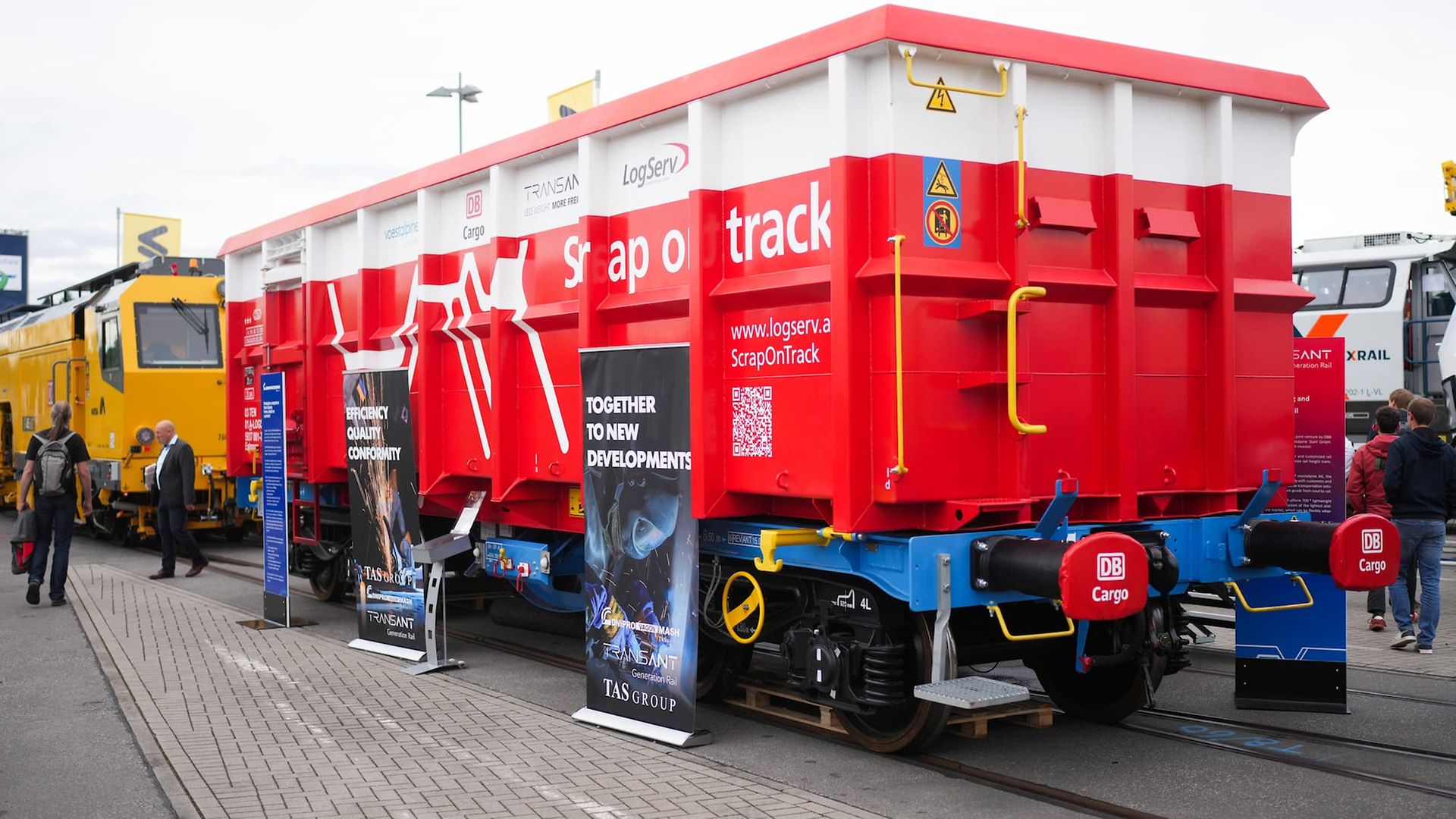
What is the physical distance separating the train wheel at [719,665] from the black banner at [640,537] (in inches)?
22.9

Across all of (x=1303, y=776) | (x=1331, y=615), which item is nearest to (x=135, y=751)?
(x=1303, y=776)

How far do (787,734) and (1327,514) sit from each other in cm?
336

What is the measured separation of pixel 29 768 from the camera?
20.1 feet

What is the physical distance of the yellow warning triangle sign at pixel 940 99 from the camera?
5.67 meters

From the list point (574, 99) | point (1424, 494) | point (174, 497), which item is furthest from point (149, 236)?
point (1424, 494)

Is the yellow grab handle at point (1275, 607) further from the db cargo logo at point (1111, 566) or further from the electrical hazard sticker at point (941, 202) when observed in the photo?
the electrical hazard sticker at point (941, 202)

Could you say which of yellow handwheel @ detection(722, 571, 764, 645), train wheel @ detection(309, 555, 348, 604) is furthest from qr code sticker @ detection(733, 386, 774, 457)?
train wheel @ detection(309, 555, 348, 604)

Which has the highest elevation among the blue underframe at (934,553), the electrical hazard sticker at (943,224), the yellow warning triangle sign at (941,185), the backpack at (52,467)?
the yellow warning triangle sign at (941,185)

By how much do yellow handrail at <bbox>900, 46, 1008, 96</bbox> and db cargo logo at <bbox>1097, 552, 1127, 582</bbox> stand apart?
209cm

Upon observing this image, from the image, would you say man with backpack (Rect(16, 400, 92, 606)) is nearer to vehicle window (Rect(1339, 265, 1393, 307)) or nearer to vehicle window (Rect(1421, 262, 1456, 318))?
vehicle window (Rect(1339, 265, 1393, 307))

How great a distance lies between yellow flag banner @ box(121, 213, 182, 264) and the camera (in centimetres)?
3684

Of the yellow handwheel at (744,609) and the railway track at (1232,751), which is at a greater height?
the yellow handwheel at (744,609)

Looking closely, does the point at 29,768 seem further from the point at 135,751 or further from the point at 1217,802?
the point at 1217,802

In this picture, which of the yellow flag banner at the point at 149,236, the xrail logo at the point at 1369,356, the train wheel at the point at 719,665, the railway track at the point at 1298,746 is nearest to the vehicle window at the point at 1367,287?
the xrail logo at the point at 1369,356
